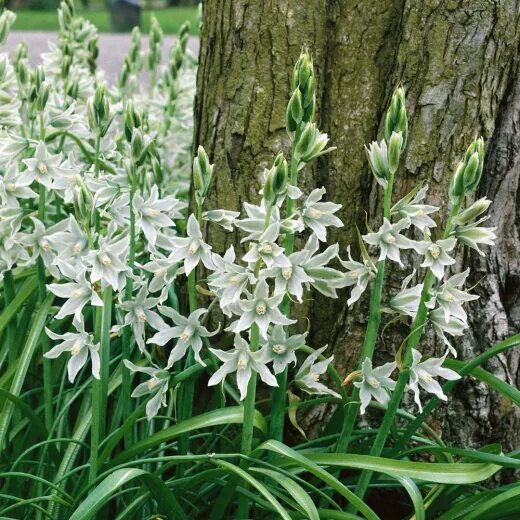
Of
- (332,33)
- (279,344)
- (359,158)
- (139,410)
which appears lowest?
(139,410)

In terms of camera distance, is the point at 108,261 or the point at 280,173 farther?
the point at 108,261

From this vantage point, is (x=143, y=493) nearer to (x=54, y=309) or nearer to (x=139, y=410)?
(x=139, y=410)

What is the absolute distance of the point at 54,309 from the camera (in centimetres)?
280

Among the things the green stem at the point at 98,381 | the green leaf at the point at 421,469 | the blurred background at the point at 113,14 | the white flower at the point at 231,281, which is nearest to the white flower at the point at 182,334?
the green stem at the point at 98,381

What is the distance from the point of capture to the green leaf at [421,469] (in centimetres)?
210

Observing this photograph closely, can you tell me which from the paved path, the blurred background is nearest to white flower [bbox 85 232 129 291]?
the blurred background

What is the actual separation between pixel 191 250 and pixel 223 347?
613mm

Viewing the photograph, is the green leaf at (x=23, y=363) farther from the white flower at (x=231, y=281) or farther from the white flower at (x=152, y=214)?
the white flower at (x=231, y=281)

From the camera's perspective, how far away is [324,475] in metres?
2.03

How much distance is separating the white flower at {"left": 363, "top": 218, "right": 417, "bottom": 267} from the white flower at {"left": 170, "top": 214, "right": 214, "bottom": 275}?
0.40 meters

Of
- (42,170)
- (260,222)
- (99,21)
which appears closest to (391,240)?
(260,222)

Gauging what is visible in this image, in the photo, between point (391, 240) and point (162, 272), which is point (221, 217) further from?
point (391, 240)

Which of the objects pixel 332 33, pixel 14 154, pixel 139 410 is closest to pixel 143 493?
pixel 139 410

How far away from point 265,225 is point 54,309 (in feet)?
3.31
